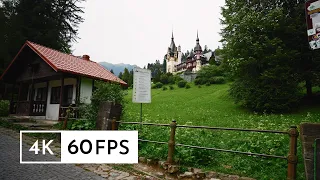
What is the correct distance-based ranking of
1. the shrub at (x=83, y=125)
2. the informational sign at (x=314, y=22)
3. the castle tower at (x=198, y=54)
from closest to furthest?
the informational sign at (x=314, y=22), the shrub at (x=83, y=125), the castle tower at (x=198, y=54)

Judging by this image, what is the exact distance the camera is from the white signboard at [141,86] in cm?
846

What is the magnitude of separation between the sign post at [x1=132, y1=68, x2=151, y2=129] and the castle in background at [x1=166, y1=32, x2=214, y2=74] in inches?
2855

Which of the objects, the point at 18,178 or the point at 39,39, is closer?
the point at 18,178

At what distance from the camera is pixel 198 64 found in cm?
7931

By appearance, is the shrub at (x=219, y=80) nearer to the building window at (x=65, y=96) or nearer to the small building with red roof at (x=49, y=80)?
the small building with red roof at (x=49, y=80)

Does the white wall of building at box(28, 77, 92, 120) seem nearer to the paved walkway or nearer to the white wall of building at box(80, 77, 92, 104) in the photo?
the white wall of building at box(80, 77, 92, 104)

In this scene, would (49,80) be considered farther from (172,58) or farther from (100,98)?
(172,58)

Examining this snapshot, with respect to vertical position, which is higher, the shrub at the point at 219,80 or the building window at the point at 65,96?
the shrub at the point at 219,80

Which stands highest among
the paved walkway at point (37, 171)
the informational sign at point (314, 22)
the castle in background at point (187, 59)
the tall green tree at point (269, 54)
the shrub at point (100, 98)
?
the castle in background at point (187, 59)

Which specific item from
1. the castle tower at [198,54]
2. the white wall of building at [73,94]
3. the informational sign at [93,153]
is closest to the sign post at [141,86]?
the informational sign at [93,153]

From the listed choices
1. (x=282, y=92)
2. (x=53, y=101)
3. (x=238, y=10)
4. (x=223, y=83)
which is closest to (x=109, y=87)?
(x=53, y=101)

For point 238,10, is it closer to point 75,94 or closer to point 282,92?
point 282,92

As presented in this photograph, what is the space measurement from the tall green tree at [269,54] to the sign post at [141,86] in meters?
10.9

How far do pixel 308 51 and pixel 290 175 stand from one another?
669 inches
